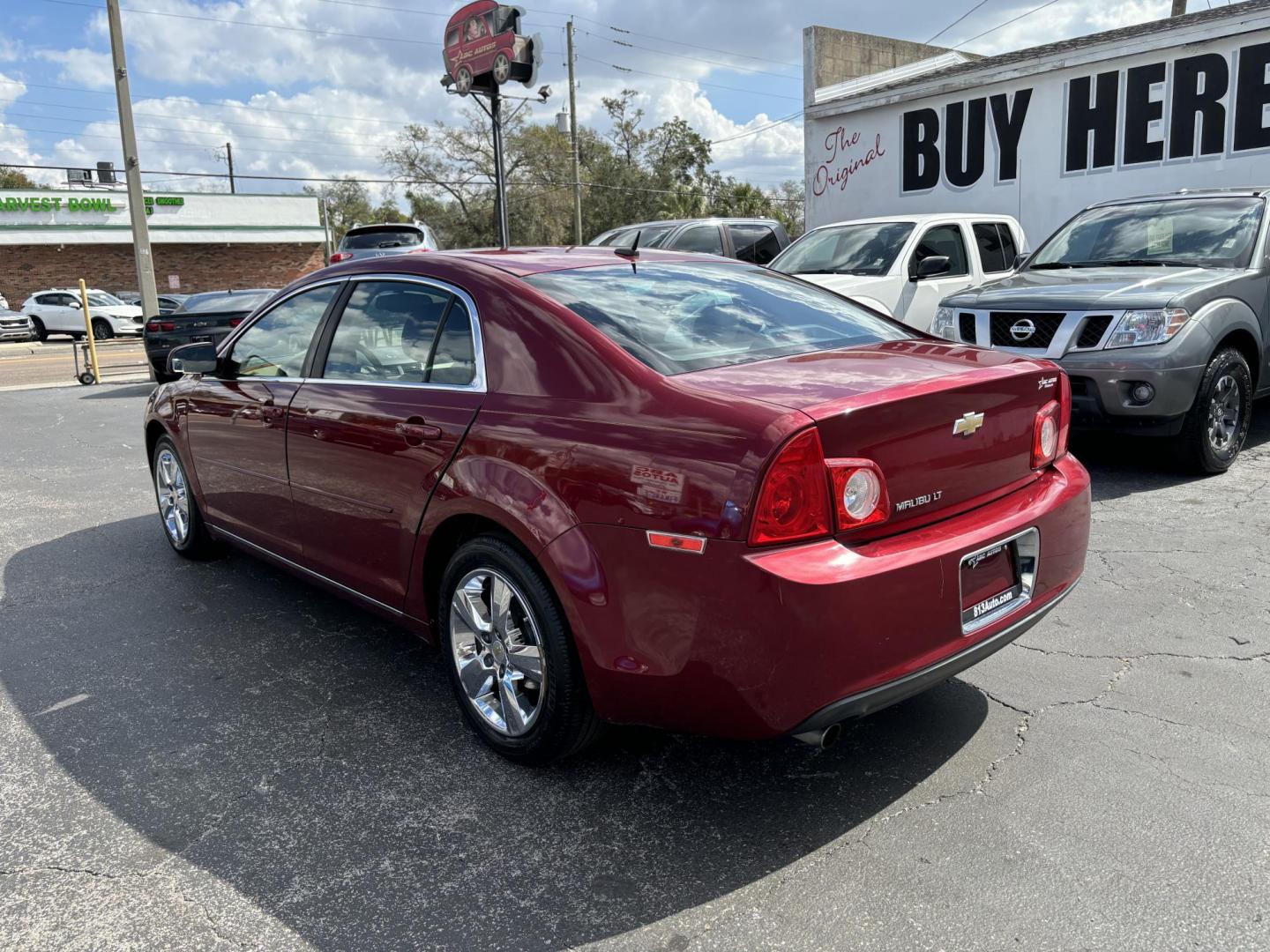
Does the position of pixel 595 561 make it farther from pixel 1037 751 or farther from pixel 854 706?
pixel 1037 751

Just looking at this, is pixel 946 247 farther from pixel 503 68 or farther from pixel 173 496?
pixel 503 68

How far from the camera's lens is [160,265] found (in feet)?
138

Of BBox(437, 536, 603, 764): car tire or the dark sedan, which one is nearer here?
BBox(437, 536, 603, 764): car tire

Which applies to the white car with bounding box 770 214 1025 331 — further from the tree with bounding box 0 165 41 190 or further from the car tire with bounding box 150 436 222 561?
the tree with bounding box 0 165 41 190

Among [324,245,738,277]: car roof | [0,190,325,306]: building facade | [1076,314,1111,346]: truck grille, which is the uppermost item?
[0,190,325,306]: building facade

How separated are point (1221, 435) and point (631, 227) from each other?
28.6ft

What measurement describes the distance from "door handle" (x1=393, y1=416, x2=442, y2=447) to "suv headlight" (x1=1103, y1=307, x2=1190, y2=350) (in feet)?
15.0

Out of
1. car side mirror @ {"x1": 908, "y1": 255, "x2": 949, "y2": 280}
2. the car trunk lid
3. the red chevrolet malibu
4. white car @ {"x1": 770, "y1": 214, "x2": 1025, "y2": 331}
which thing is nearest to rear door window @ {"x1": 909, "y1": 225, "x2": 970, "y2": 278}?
white car @ {"x1": 770, "y1": 214, "x2": 1025, "y2": 331}

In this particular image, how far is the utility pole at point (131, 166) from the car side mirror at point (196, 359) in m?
14.5

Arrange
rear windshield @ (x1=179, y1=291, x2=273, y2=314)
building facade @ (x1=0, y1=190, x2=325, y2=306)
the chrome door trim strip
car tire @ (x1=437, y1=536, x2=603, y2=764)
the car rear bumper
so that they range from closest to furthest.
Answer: the car rear bumper, car tire @ (x1=437, y1=536, x2=603, y2=764), the chrome door trim strip, rear windshield @ (x1=179, y1=291, x2=273, y2=314), building facade @ (x1=0, y1=190, x2=325, y2=306)

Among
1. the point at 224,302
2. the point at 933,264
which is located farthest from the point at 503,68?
the point at 933,264

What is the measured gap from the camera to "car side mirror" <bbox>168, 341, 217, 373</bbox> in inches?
185

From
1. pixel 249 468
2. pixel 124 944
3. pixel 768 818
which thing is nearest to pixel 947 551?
pixel 768 818

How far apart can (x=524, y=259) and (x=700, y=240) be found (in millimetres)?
9064
